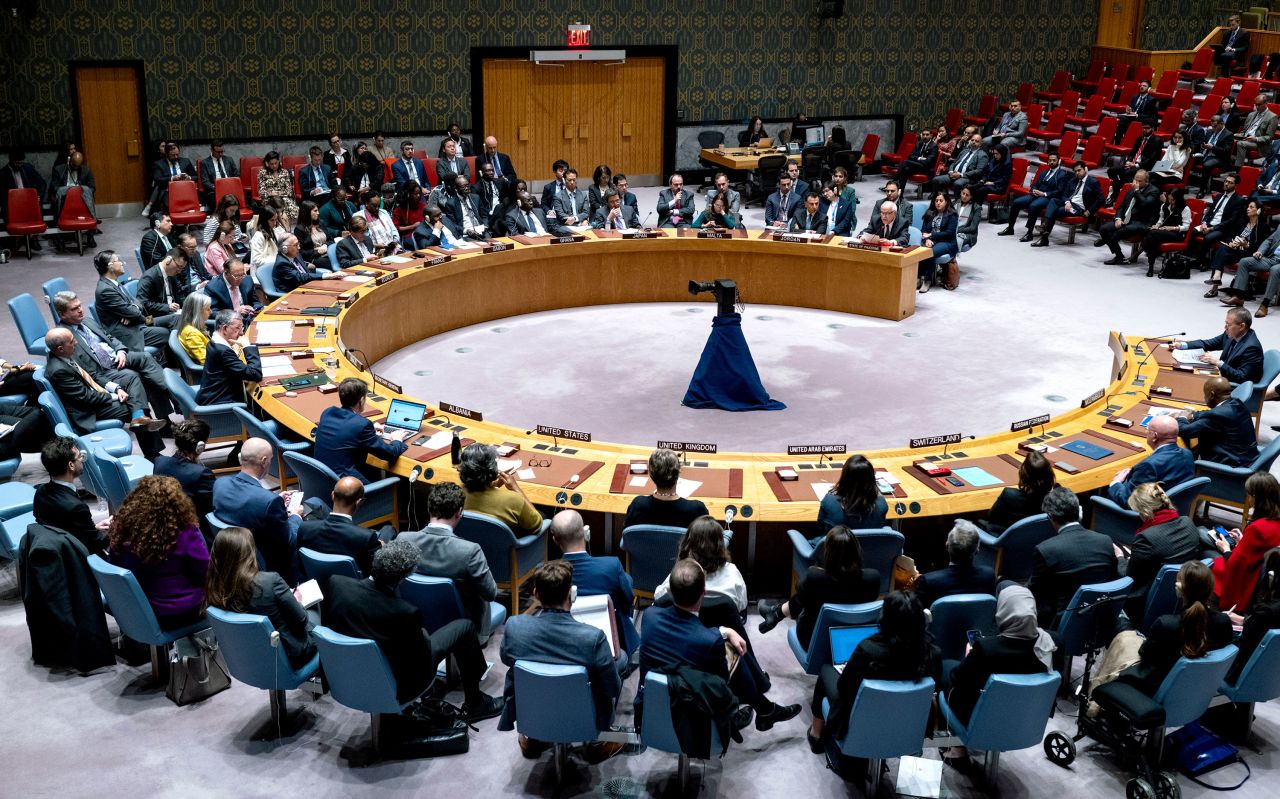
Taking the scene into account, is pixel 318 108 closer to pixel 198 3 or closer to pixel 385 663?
pixel 198 3

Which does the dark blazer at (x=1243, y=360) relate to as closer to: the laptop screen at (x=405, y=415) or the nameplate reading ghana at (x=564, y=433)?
the nameplate reading ghana at (x=564, y=433)

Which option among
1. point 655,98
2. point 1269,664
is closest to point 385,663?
point 1269,664

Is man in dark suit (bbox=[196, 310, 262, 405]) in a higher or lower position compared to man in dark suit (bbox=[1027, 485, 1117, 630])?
higher

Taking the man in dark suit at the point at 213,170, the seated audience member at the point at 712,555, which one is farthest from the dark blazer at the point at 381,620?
the man in dark suit at the point at 213,170

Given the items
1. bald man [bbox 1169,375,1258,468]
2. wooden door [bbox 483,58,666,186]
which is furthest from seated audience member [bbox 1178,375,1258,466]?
wooden door [bbox 483,58,666,186]

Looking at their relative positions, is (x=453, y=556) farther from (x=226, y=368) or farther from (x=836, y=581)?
(x=226, y=368)

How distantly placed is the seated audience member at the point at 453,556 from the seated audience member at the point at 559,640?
671 millimetres

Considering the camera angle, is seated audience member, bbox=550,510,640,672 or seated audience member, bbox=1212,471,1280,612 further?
seated audience member, bbox=1212,471,1280,612

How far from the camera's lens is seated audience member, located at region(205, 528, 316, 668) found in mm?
5375

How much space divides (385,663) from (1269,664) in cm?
389

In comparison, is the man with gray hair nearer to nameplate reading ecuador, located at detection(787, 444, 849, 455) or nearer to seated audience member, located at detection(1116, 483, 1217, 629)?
seated audience member, located at detection(1116, 483, 1217, 629)

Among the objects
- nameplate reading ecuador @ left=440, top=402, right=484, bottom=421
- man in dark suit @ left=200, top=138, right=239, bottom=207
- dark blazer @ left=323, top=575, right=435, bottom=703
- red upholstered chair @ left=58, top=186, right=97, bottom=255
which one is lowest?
dark blazer @ left=323, top=575, right=435, bottom=703

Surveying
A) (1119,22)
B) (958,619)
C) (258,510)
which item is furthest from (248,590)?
(1119,22)

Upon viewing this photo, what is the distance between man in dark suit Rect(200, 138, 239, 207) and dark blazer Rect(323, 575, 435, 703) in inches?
487
